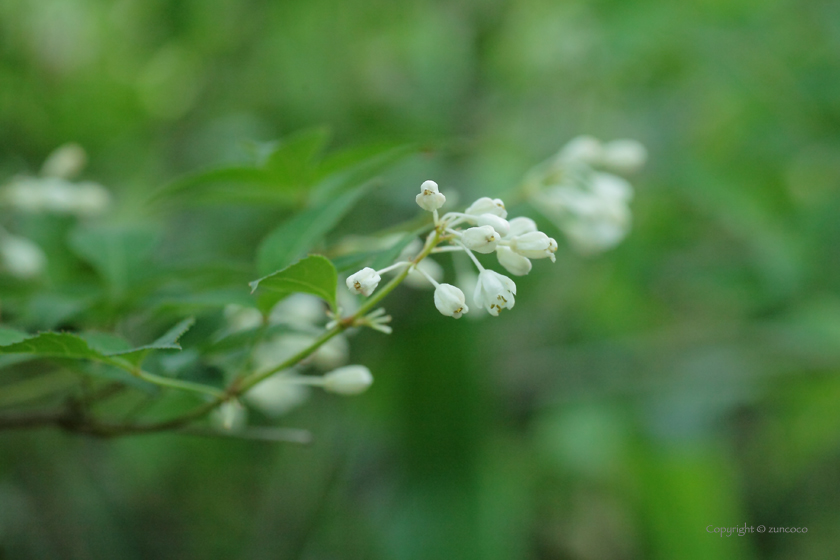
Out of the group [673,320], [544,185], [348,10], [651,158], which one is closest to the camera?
[544,185]

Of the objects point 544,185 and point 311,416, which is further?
point 311,416

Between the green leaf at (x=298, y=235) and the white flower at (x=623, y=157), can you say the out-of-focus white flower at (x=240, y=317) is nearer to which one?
the green leaf at (x=298, y=235)

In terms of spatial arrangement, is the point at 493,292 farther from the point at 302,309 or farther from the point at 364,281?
the point at 302,309

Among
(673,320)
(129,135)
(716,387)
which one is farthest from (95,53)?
(716,387)

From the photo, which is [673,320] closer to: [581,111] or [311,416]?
[581,111]

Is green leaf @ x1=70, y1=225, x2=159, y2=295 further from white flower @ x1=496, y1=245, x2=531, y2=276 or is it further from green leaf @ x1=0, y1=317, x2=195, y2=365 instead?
white flower @ x1=496, y1=245, x2=531, y2=276

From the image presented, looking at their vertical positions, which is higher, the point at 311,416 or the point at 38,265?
the point at 311,416
